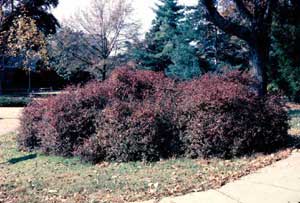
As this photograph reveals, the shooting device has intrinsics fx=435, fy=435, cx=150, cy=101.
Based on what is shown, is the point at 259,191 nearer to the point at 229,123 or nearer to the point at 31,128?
the point at 229,123

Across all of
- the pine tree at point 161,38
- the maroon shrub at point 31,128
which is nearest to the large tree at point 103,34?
the pine tree at point 161,38

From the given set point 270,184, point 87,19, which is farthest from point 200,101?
point 87,19

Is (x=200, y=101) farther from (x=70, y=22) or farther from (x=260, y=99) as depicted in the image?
(x=70, y=22)

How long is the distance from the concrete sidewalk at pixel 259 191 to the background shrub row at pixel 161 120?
170 centimetres

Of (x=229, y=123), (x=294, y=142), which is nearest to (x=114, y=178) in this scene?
(x=229, y=123)

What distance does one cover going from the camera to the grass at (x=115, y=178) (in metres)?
6.27

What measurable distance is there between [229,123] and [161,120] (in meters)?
1.47

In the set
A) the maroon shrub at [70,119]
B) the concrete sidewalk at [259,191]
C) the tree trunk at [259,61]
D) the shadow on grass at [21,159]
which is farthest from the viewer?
the tree trunk at [259,61]

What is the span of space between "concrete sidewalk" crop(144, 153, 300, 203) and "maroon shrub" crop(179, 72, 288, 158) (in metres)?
1.56

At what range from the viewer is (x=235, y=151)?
8.33 m

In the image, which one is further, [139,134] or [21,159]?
[21,159]

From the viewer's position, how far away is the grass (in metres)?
6.27

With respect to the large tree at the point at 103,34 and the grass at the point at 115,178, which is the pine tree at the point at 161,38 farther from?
the grass at the point at 115,178

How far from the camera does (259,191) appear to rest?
5773 millimetres
